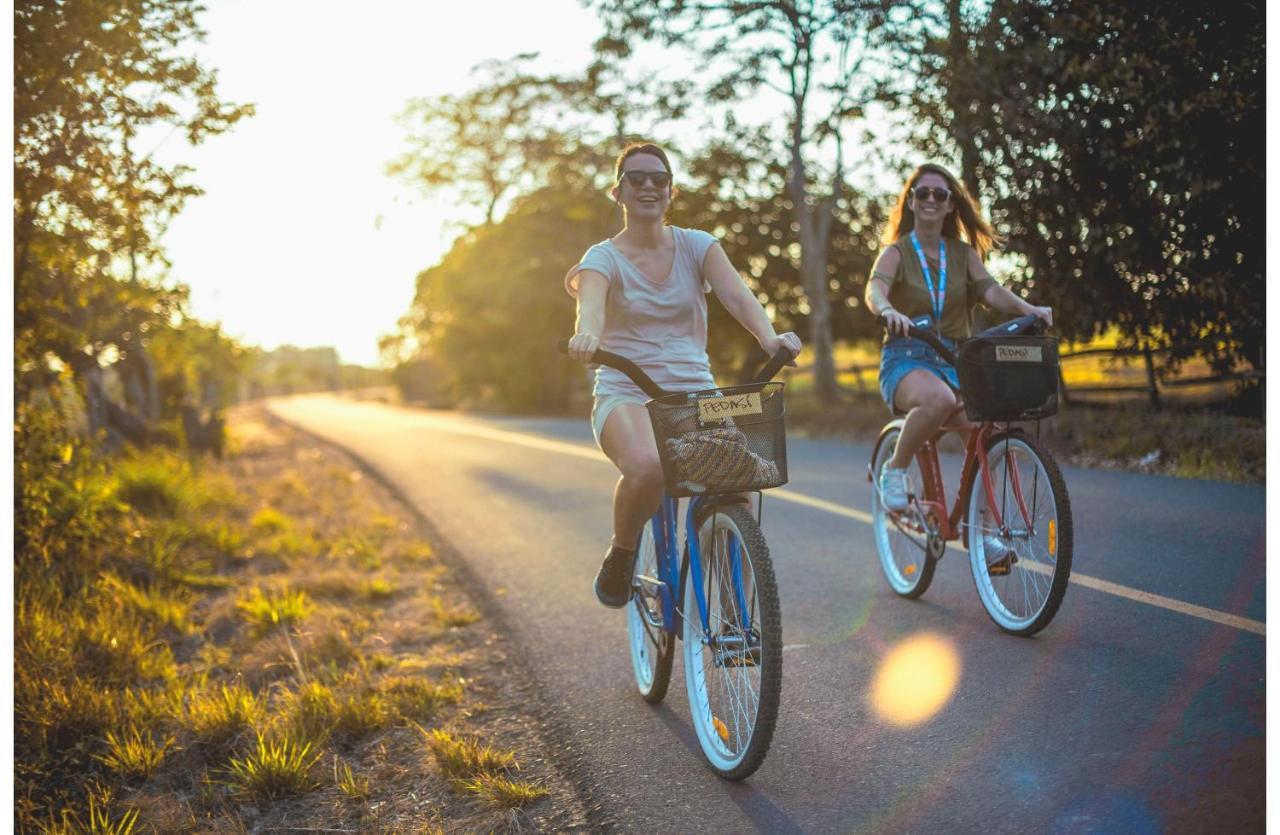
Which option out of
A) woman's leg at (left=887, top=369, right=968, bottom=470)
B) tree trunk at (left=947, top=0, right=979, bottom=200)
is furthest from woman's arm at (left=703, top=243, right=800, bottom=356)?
tree trunk at (left=947, top=0, right=979, bottom=200)

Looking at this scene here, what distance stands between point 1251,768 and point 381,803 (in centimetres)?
264

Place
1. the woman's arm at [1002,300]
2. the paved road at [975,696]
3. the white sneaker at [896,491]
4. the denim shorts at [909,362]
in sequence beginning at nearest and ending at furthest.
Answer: the paved road at [975,696]
the woman's arm at [1002,300]
the denim shorts at [909,362]
the white sneaker at [896,491]

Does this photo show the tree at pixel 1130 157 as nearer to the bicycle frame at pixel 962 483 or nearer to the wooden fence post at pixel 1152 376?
the wooden fence post at pixel 1152 376

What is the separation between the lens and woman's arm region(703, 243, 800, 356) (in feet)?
12.0

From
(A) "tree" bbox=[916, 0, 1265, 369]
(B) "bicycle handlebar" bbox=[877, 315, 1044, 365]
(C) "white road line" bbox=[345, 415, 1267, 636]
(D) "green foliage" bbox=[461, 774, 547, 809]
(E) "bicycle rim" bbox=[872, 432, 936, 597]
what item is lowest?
(D) "green foliage" bbox=[461, 774, 547, 809]

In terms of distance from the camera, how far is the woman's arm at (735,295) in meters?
3.66

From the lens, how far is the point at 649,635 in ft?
13.6

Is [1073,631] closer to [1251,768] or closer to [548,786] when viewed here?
[1251,768]

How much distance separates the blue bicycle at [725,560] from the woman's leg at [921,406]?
161cm

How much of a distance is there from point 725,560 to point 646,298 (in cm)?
103

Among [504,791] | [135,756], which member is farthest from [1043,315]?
[135,756]

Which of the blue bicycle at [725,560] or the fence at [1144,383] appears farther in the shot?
the fence at [1144,383]

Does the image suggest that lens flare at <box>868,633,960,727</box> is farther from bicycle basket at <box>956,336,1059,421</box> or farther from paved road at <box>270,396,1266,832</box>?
bicycle basket at <box>956,336,1059,421</box>

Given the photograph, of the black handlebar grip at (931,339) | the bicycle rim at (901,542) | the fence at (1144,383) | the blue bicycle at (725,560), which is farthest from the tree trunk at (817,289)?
the blue bicycle at (725,560)
